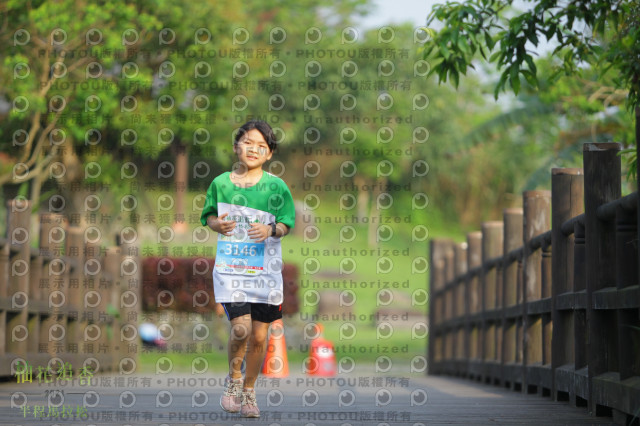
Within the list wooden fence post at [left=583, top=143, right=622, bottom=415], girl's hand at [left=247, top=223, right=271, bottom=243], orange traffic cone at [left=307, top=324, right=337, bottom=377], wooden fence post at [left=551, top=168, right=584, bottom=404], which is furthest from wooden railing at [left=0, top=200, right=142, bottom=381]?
wooden fence post at [left=583, top=143, right=622, bottom=415]

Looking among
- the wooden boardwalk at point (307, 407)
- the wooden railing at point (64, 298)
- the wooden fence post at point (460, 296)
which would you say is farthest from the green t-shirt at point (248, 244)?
the wooden fence post at point (460, 296)

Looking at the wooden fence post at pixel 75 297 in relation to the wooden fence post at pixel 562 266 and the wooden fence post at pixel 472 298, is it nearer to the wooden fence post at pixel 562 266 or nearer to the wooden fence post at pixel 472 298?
the wooden fence post at pixel 472 298

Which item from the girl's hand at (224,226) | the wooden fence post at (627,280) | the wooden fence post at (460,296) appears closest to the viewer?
the wooden fence post at (627,280)

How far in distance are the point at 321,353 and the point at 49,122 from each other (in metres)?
6.24

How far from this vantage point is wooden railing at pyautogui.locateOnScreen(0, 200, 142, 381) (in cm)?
815

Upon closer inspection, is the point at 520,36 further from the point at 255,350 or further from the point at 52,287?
the point at 52,287

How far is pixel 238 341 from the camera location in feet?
17.4

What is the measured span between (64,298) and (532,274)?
14.5 feet

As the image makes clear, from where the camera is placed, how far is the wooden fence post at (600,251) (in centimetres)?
521

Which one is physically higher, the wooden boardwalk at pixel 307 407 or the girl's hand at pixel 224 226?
the girl's hand at pixel 224 226

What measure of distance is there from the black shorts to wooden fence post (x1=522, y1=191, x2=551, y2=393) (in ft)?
9.10

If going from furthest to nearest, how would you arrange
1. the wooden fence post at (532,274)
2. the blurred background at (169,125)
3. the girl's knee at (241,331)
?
the blurred background at (169,125) → the wooden fence post at (532,274) → the girl's knee at (241,331)

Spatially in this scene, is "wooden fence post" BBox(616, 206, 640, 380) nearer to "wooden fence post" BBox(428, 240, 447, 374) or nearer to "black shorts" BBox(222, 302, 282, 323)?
"black shorts" BBox(222, 302, 282, 323)

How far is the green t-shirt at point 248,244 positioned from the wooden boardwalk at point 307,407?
2.06ft
